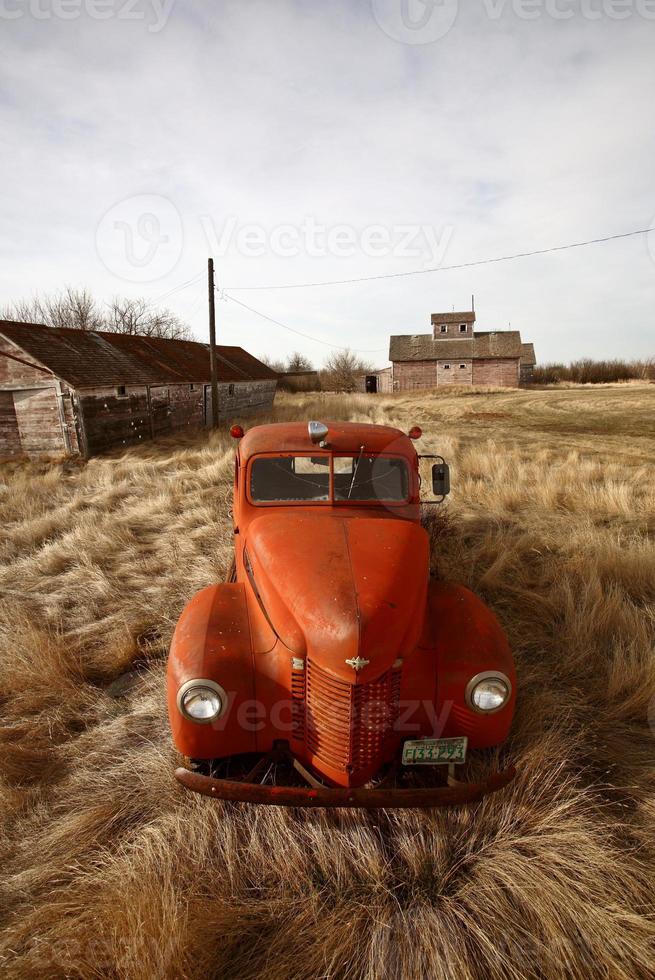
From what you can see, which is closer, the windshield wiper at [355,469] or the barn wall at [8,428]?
the windshield wiper at [355,469]

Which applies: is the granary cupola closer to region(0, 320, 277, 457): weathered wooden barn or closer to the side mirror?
region(0, 320, 277, 457): weathered wooden barn

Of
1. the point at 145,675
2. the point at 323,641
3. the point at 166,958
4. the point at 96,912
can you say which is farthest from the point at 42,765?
the point at 323,641

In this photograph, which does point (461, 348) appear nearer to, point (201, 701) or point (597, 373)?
point (597, 373)

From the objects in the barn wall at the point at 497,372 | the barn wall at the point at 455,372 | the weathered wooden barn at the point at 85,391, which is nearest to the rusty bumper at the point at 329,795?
the weathered wooden barn at the point at 85,391

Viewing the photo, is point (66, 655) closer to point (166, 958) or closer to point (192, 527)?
point (166, 958)

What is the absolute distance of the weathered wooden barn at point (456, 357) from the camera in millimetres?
38875

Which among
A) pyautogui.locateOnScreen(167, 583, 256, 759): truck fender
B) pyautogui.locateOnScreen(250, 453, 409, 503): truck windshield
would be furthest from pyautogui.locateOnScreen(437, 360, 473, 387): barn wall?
pyautogui.locateOnScreen(167, 583, 256, 759): truck fender

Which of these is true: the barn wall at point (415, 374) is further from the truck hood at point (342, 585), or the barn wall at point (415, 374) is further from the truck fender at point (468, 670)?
the truck fender at point (468, 670)

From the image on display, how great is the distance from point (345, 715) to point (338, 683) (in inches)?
6.4

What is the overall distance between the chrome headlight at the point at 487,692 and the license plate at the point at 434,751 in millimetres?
184

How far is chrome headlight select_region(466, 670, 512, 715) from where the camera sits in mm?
2471

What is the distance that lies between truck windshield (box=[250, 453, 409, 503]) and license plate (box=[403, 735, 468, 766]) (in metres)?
1.76

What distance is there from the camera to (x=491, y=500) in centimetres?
807

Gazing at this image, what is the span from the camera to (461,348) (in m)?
39.5
